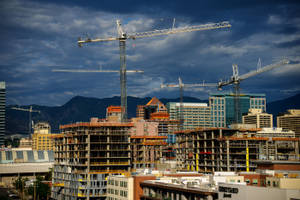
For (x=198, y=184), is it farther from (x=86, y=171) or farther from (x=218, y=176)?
→ (x=86, y=171)

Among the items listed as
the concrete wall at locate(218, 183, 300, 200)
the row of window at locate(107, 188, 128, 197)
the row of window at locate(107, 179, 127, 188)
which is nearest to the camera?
the concrete wall at locate(218, 183, 300, 200)

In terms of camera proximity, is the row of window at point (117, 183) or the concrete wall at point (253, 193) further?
the row of window at point (117, 183)

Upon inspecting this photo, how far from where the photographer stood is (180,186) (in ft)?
399

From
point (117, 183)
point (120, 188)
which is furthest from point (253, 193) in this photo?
point (117, 183)

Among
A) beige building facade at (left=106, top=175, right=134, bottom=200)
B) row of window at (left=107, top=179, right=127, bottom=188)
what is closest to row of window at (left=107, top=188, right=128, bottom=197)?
beige building facade at (left=106, top=175, right=134, bottom=200)

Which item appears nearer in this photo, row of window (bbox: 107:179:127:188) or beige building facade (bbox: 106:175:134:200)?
beige building facade (bbox: 106:175:134:200)

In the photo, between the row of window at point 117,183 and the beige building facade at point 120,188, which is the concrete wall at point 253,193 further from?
the row of window at point 117,183

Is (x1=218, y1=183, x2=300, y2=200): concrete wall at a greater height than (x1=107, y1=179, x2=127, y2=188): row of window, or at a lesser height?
greater

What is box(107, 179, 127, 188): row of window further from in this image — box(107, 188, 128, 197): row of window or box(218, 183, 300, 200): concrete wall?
box(218, 183, 300, 200): concrete wall

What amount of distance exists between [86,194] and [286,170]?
309 ft

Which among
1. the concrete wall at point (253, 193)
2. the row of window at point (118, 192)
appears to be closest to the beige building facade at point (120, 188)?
the row of window at point (118, 192)

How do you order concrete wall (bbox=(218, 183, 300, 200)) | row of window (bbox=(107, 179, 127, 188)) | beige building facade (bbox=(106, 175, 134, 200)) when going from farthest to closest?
row of window (bbox=(107, 179, 127, 188)) < beige building facade (bbox=(106, 175, 134, 200)) < concrete wall (bbox=(218, 183, 300, 200))

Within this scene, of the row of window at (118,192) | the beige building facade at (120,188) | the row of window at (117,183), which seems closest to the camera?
the beige building facade at (120,188)

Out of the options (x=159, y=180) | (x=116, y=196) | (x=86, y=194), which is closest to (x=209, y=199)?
(x=159, y=180)
